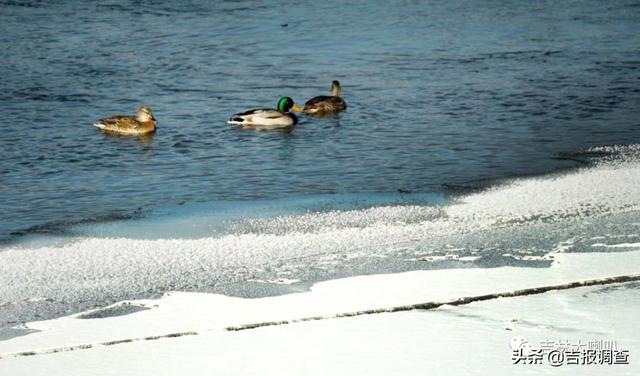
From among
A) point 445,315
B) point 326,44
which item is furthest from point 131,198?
point 326,44

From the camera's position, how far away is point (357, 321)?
19.6 ft

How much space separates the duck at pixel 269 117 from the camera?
497 inches

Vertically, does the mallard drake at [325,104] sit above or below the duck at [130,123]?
above

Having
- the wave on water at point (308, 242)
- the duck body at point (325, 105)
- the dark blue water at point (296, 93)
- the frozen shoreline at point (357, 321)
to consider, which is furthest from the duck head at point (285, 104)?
the frozen shoreline at point (357, 321)

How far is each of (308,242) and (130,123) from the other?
208 inches

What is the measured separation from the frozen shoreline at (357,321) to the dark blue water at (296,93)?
9.32ft

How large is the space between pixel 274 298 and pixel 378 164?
4.39 metres

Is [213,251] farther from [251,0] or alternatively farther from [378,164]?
[251,0]

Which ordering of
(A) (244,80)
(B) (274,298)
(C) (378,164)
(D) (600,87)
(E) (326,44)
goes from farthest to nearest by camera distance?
(E) (326,44)
(A) (244,80)
(D) (600,87)
(C) (378,164)
(B) (274,298)

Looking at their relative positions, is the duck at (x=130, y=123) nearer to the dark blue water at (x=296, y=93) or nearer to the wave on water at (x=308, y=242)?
the dark blue water at (x=296, y=93)

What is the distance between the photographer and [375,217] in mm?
8367

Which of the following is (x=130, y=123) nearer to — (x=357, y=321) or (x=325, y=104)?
(x=325, y=104)

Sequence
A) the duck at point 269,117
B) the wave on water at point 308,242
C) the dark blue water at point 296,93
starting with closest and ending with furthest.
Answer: the wave on water at point 308,242 → the dark blue water at point 296,93 → the duck at point 269,117

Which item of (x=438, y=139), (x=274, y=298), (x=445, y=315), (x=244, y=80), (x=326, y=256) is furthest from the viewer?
(x=244, y=80)
